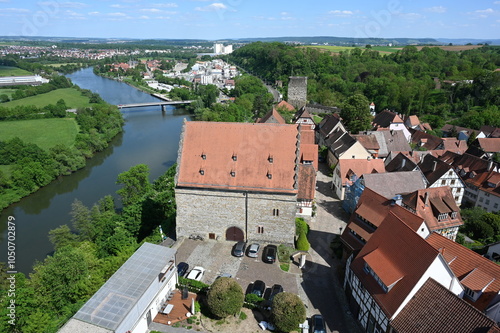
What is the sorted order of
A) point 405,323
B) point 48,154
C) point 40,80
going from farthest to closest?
1. point 40,80
2. point 48,154
3. point 405,323

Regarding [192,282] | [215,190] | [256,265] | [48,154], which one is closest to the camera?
[192,282]

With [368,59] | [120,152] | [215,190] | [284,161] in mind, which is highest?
[368,59]

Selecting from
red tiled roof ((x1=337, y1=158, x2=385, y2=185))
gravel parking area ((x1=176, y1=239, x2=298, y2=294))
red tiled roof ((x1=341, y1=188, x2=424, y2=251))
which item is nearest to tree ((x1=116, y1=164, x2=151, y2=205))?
gravel parking area ((x1=176, y1=239, x2=298, y2=294))

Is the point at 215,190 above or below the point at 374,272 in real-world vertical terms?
above

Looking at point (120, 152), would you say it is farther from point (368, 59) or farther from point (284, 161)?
point (368, 59)

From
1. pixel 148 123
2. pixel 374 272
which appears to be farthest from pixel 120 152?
pixel 374 272

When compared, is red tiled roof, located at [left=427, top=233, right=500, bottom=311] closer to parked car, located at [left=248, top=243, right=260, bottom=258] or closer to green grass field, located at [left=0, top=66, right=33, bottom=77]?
parked car, located at [left=248, top=243, right=260, bottom=258]
